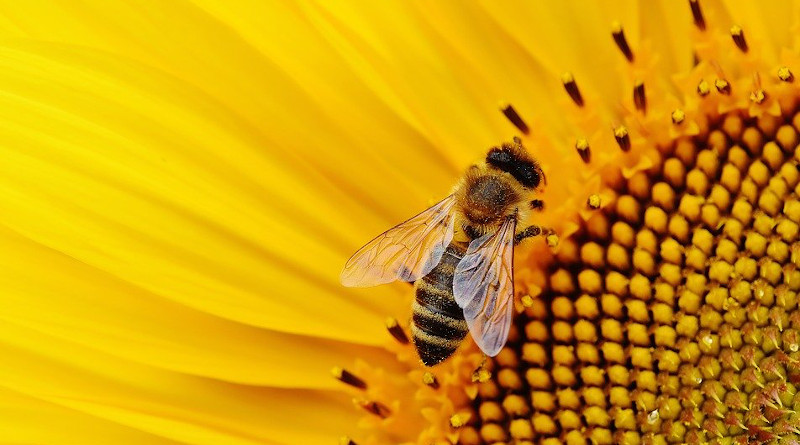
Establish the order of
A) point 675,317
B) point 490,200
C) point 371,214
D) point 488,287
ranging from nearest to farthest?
point 488,287 < point 490,200 < point 675,317 < point 371,214

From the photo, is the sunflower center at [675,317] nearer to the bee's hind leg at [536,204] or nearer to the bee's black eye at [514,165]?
the bee's hind leg at [536,204]

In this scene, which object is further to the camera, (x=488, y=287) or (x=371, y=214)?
(x=371, y=214)

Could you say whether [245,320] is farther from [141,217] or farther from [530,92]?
[530,92]

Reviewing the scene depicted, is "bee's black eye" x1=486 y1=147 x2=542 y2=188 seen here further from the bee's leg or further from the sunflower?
the sunflower

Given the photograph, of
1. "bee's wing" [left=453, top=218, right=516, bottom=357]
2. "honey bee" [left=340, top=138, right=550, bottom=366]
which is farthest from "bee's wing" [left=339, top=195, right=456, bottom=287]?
"bee's wing" [left=453, top=218, right=516, bottom=357]

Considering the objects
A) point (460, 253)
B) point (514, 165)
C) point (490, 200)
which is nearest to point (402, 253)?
point (460, 253)

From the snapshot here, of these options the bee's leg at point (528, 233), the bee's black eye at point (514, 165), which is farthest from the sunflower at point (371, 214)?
the bee's black eye at point (514, 165)

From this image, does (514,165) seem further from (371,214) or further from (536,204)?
(371,214)
